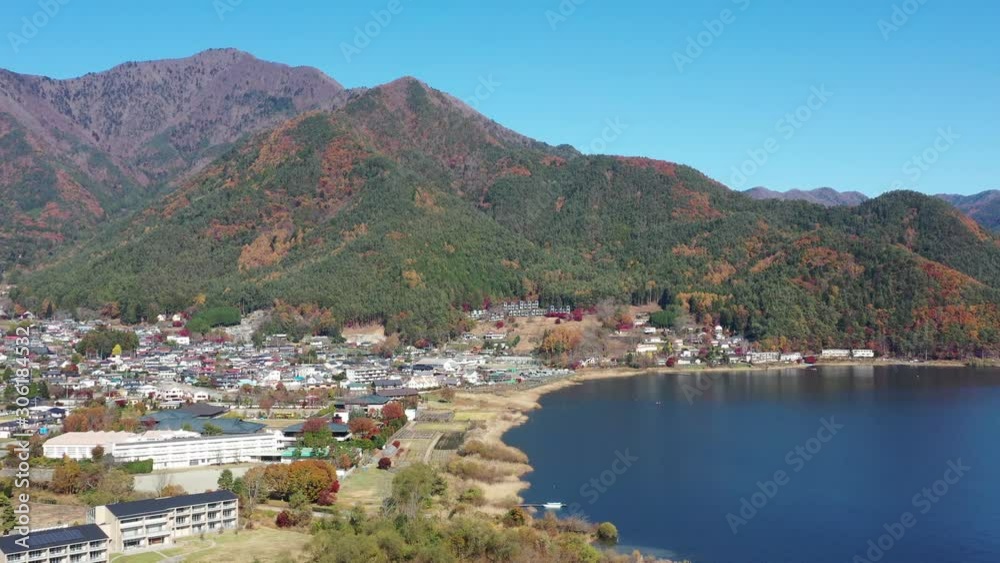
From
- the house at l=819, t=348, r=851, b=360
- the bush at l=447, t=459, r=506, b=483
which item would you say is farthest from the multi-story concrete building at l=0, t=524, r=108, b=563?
the house at l=819, t=348, r=851, b=360

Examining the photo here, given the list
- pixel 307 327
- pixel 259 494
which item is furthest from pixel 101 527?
pixel 307 327

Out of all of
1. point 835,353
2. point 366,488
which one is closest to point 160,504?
point 366,488

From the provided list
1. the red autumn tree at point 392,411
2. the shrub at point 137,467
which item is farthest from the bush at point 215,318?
the shrub at point 137,467

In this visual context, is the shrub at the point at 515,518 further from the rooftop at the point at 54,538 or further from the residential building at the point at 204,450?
the residential building at the point at 204,450

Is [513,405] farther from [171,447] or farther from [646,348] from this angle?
[646,348]

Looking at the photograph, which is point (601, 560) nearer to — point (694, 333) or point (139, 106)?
point (694, 333)

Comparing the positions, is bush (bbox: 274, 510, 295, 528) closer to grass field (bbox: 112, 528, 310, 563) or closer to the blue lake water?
grass field (bbox: 112, 528, 310, 563)
